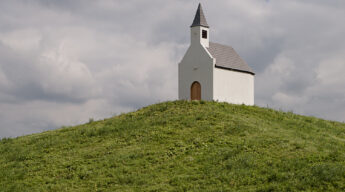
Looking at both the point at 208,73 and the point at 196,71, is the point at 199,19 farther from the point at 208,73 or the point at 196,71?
the point at 208,73

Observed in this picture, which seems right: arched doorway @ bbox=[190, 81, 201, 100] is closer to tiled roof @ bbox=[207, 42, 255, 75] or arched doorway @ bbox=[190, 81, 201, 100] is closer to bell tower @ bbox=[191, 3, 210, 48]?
tiled roof @ bbox=[207, 42, 255, 75]

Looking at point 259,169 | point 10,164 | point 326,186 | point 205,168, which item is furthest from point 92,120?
point 326,186

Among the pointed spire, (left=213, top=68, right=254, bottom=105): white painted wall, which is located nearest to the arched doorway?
(left=213, top=68, right=254, bottom=105): white painted wall

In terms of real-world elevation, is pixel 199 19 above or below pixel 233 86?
above

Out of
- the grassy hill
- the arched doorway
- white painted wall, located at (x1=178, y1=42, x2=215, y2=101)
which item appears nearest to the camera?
the grassy hill

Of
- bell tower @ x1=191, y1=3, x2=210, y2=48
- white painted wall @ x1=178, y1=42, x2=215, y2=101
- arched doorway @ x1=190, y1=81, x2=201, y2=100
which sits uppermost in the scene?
bell tower @ x1=191, y1=3, x2=210, y2=48

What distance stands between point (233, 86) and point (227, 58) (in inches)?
105

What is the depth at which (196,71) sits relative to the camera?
1361 inches

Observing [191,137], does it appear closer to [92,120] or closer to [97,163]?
[97,163]

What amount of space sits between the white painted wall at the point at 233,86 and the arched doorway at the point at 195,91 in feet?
5.07

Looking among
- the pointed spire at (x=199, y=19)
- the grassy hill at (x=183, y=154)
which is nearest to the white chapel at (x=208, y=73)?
the pointed spire at (x=199, y=19)

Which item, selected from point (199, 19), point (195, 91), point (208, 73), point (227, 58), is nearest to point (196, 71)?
point (208, 73)

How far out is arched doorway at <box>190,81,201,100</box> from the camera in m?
34.3

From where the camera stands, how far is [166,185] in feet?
54.5
